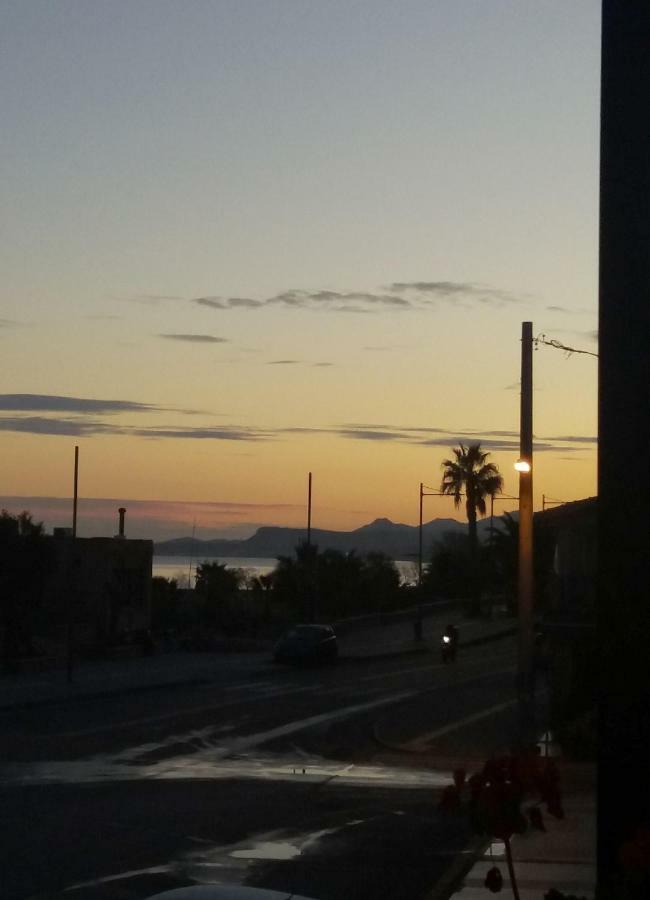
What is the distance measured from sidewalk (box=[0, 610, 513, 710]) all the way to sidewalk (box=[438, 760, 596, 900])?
18.7m

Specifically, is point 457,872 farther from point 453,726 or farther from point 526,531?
point 453,726

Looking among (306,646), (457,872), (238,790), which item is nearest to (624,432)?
(457,872)

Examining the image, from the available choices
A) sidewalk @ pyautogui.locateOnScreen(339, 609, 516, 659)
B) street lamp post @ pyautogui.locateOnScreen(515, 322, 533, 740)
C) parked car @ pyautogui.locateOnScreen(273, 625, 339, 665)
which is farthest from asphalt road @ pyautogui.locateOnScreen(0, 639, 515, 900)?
sidewalk @ pyautogui.locateOnScreen(339, 609, 516, 659)

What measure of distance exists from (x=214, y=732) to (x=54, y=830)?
40.3 ft

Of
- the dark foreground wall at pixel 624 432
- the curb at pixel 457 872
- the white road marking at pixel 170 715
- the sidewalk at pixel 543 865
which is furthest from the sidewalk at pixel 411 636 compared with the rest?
the dark foreground wall at pixel 624 432

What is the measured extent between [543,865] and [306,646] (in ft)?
116

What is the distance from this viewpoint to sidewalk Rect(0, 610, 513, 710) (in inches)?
1371

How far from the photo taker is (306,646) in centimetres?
4772

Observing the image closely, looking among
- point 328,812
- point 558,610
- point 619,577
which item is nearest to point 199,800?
point 328,812

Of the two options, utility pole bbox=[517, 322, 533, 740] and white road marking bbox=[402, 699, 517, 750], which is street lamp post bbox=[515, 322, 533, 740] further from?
white road marking bbox=[402, 699, 517, 750]

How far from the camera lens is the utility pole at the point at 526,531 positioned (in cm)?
2262

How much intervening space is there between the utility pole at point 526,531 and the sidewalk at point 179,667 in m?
13.0

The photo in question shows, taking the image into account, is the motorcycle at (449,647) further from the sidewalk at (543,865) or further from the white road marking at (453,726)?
the sidewalk at (543,865)

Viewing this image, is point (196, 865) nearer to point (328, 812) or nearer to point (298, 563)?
Result: point (328, 812)
